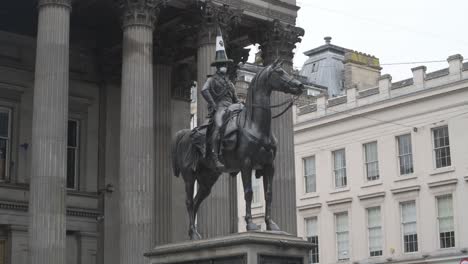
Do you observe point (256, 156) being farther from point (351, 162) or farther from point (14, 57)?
point (351, 162)

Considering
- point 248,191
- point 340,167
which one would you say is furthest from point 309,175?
point 248,191

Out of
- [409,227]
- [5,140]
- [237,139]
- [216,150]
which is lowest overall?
[216,150]

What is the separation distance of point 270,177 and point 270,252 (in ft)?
6.73

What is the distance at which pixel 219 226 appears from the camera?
1182 inches

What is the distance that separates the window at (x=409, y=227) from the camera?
159ft

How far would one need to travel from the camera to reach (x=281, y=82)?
1673 centimetres

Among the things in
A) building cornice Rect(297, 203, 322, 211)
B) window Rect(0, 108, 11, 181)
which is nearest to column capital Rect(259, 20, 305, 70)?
window Rect(0, 108, 11, 181)

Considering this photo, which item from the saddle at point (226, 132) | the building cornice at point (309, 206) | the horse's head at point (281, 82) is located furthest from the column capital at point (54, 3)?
the building cornice at point (309, 206)

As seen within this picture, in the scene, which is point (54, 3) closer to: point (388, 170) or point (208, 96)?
point (208, 96)

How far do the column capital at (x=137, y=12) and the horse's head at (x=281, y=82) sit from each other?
13.6m

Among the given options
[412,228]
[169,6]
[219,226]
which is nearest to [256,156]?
[219,226]

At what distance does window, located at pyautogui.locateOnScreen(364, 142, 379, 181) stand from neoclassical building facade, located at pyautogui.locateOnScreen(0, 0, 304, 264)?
50.5 ft

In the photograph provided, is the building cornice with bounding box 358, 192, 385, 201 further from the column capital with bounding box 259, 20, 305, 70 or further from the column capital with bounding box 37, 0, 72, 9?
the column capital with bounding box 37, 0, 72, 9

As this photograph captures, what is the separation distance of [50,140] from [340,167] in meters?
29.0
